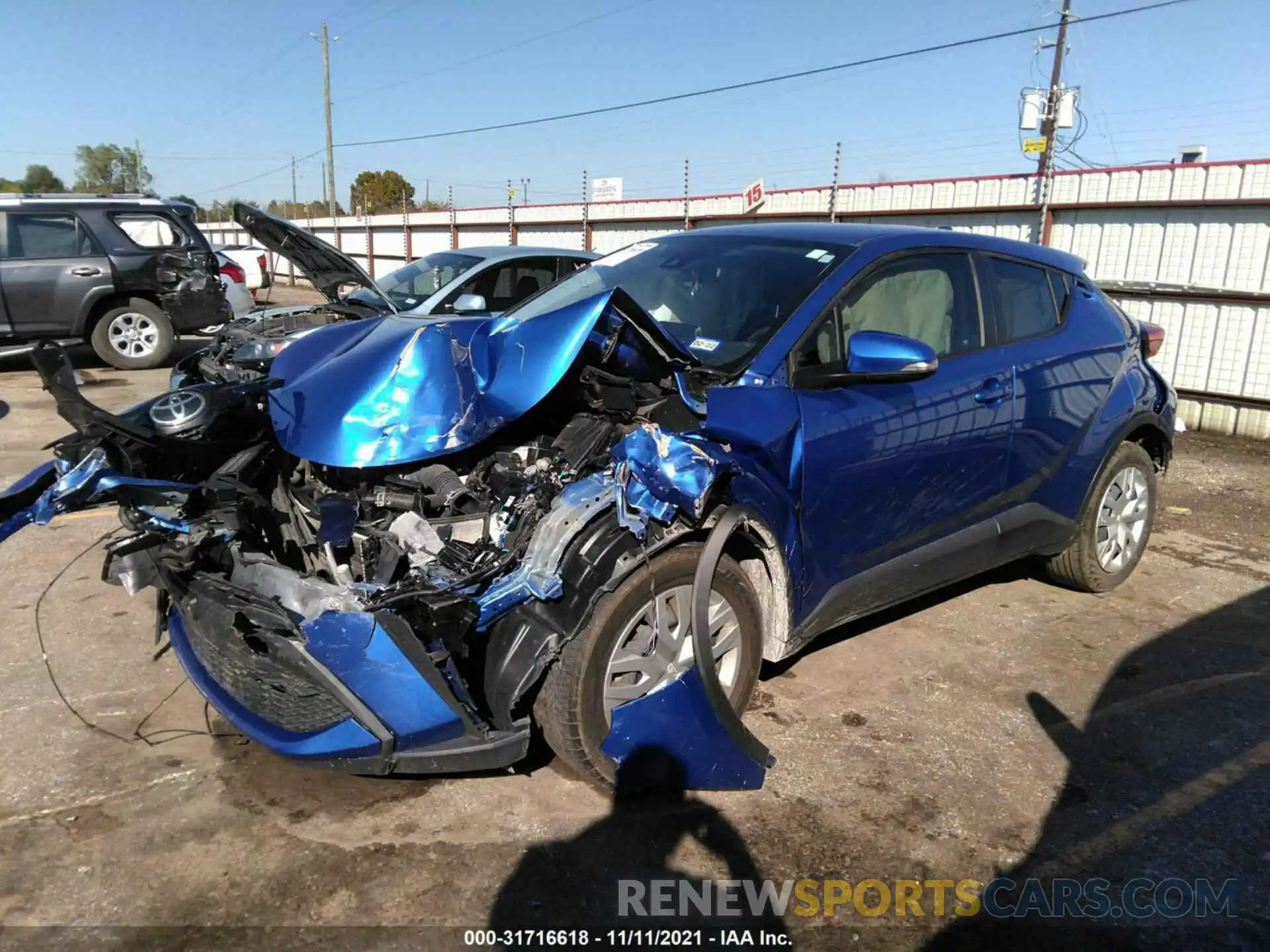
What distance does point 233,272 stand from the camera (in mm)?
12688

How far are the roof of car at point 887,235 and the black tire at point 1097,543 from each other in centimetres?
102

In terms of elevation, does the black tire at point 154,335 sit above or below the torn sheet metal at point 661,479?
below

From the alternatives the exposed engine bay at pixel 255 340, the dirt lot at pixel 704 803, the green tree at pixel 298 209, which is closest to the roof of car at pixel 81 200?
the exposed engine bay at pixel 255 340

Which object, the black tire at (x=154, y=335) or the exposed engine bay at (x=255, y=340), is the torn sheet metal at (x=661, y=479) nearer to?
the exposed engine bay at (x=255, y=340)

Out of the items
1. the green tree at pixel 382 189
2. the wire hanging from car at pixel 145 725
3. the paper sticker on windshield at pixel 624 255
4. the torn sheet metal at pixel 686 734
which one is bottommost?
the wire hanging from car at pixel 145 725

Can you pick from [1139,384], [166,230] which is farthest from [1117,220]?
[166,230]

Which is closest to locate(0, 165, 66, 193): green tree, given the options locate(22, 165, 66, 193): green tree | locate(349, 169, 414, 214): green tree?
locate(22, 165, 66, 193): green tree

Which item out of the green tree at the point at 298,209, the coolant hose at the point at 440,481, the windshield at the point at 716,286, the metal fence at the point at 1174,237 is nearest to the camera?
the coolant hose at the point at 440,481

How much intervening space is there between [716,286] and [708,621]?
1.54 metres

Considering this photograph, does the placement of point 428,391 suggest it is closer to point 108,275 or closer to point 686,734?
point 686,734

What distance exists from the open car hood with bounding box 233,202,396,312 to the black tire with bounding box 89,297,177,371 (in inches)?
287

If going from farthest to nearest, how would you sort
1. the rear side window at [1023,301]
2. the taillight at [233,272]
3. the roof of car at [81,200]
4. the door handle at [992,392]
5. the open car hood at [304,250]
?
the taillight at [233,272], the roof of car at [81,200], the open car hood at [304,250], the rear side window at [1023,301], the door handle at [992,392]

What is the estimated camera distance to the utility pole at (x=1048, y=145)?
9.91 m

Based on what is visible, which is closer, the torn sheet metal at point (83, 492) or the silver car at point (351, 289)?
the torn sheet metal at point (83, 492)
